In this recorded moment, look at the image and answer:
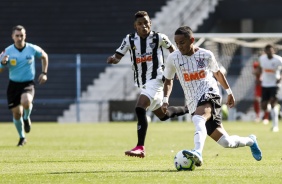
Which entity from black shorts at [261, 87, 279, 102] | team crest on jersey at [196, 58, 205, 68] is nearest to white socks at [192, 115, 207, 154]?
team crest on jersey at [196, 58, 205, 68]

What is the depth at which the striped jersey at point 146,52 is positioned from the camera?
13383 mm

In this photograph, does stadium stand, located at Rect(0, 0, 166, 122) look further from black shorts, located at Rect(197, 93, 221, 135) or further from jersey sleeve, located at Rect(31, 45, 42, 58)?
black shorts, located at Rect(197, 93, 221, 135)

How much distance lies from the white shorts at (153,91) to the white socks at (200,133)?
127 inches

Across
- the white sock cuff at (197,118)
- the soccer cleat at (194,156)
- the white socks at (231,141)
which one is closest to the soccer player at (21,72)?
the white socks at (231,141)

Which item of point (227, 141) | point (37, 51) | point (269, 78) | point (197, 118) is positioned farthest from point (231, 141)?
point (269, 78)

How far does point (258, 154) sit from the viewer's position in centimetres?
1112

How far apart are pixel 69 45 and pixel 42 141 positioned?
16.9 meters

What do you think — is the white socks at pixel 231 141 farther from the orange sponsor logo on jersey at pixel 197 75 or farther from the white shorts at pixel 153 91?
the white shorts at pixel 153 91

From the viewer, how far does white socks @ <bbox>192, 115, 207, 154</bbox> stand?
987 centimetres

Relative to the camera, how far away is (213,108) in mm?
10484

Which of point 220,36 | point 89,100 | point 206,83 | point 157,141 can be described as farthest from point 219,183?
point 89,100

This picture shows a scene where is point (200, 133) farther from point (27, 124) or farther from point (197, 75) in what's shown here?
point (27, 124)

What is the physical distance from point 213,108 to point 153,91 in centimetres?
304

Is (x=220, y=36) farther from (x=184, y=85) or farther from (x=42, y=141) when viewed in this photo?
(x=184, y=85)
